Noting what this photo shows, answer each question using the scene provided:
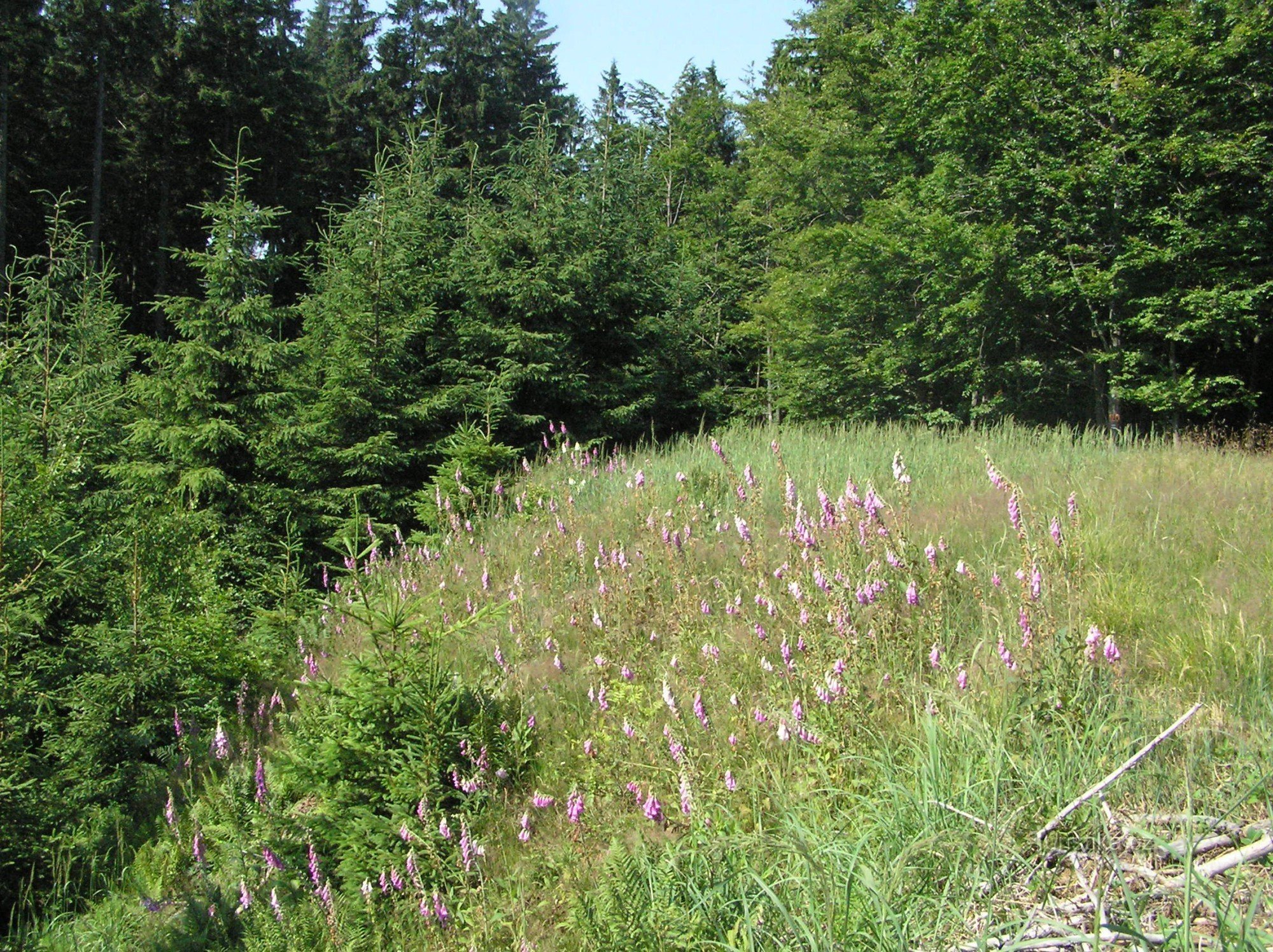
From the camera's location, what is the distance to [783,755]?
10.4 ft

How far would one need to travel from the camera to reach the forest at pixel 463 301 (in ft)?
18.5

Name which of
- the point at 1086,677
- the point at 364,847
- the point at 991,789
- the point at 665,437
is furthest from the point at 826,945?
the point at 665,437

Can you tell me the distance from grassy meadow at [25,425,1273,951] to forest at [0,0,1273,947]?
2.56ft

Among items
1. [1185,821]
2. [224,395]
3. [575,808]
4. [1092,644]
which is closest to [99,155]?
[224,395]

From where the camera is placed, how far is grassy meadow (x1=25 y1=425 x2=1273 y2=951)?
7.34 ft

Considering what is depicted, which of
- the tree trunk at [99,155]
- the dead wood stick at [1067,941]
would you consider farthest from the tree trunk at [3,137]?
the dead wood stick at [1067,941]

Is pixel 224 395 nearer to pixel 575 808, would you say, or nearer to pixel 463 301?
pixel 463 301

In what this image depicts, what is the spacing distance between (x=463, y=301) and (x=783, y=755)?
10.6 meters

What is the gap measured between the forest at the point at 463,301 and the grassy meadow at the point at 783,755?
0.78 m

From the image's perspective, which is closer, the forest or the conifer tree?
the forest

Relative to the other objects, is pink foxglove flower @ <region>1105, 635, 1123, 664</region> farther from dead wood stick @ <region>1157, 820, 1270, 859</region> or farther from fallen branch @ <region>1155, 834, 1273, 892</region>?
fallen branch @ <region>1155, 834, 1273, 892</region>

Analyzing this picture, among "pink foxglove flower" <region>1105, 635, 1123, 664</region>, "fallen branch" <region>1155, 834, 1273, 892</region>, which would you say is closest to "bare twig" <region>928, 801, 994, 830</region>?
"fallen branch" <region>1155, 834, 1273, 892</region>

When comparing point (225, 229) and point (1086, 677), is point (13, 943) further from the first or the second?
point (225, 229)

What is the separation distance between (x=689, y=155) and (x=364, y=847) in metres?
30.0
